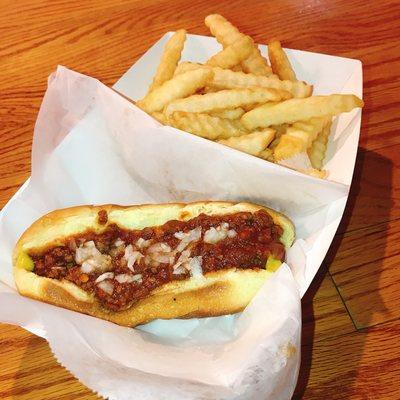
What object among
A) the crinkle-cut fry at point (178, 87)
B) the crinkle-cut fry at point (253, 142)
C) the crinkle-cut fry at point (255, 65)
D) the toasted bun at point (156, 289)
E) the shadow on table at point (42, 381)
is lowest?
the shadow on table at point (42, 381)

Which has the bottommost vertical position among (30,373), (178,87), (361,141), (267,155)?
(30,373)

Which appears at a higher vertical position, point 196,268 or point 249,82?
point 249,82

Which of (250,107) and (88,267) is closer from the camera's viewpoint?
(88,267)

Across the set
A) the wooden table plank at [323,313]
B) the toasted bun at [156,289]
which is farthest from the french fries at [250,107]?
the wooden table plank at [323,313]

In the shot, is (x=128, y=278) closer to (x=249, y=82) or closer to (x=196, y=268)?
(x=196, y=268)

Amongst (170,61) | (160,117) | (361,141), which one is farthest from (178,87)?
(361,141)

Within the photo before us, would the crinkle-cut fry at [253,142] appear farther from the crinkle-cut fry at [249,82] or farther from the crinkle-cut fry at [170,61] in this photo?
the crinkle-cut fry at [170,61]

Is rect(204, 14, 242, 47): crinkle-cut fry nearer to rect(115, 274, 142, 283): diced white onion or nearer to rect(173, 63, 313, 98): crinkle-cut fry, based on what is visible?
rect(173, 63, 313, 98): crinkle-cut fry
